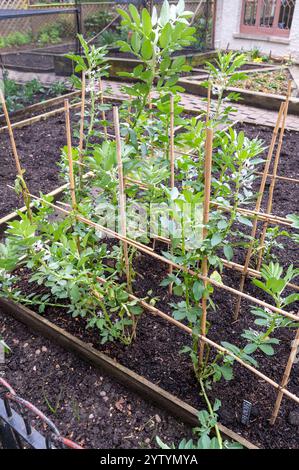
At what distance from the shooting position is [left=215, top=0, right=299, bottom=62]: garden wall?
912 centimetres

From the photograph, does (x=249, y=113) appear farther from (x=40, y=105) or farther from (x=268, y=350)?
(x=268, y=350)

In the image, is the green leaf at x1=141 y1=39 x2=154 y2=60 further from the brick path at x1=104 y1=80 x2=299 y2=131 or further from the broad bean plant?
the brick path at x1=104 y1=80 x2=299 y2=131

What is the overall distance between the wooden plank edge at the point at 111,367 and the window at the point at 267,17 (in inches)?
388

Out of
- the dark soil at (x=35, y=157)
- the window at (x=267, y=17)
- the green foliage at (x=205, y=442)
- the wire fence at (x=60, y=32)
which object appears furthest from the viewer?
the window at (x=267, y=17)

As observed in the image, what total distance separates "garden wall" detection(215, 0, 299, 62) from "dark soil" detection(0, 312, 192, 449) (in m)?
9.32

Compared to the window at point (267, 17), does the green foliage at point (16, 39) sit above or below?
below

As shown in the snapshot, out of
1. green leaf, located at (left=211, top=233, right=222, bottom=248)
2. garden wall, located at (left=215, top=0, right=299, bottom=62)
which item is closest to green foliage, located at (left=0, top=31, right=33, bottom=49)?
garden wall, located at (left=215, top=0, right=299, bottom=62)

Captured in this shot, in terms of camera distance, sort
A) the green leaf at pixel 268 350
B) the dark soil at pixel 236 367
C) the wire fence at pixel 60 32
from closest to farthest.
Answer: the green leaf at pixel 268 350 < the dark soil at pixel 236 367 < the wire fence at pixel 60 32

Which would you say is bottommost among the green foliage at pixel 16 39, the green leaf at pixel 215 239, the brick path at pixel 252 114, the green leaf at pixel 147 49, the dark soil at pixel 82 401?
the dark soil at pixel 82 401

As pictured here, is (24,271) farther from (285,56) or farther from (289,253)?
(285,56)

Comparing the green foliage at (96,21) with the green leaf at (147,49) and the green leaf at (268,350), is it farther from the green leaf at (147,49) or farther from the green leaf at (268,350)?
the green leaf at (268,350)

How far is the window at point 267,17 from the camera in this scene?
9.32 meters

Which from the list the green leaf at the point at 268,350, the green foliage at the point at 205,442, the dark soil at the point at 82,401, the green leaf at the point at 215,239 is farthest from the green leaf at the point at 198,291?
the dark soil at the point at 82,401

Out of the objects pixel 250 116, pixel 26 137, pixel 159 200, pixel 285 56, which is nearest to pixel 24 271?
pixel 159 200
